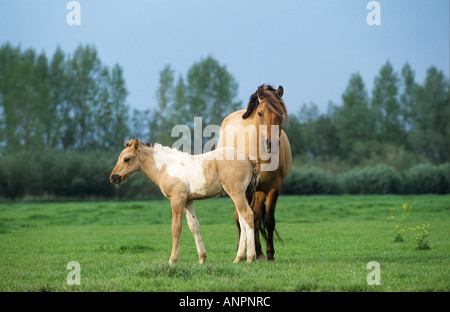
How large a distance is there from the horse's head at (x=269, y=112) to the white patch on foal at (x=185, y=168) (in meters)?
1.32

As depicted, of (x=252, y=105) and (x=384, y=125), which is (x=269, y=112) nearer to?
(x=252, y=105)

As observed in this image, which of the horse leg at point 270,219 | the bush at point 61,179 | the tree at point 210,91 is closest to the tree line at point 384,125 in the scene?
the tree at point 210,91

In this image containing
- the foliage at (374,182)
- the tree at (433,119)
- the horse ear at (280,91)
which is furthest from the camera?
the tree at (433,119)

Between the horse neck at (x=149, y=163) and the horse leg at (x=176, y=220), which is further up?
the horse neck at (x=149, y=163)

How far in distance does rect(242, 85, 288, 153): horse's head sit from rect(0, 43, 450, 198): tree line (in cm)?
3491

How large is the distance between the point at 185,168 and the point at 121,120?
46568 mm

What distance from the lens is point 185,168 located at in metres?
8.44

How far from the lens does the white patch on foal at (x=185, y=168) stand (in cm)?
834

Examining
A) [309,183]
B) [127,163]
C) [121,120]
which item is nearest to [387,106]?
[309,183]

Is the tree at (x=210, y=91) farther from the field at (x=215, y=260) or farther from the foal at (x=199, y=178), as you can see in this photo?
the foal at (x=199, y=178)
